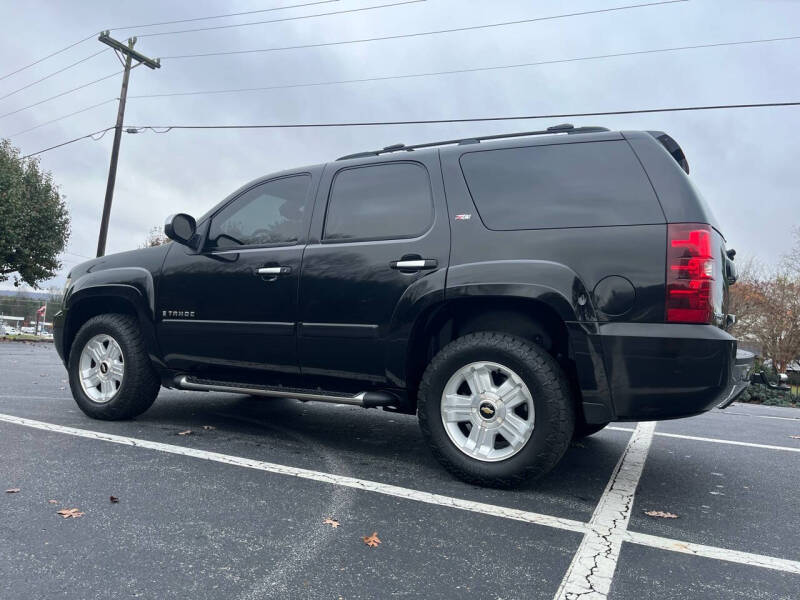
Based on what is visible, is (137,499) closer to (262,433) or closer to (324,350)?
(324,350)

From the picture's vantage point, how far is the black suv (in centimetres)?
294

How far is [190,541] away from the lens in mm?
2406

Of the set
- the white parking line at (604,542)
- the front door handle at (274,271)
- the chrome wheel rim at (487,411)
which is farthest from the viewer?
the front door handle at (274,271)

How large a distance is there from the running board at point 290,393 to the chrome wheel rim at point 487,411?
1.57 ft

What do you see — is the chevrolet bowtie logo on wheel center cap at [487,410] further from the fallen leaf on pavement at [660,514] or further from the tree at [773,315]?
the tree at [773,315]

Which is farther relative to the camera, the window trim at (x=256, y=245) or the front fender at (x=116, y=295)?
the front fender at (x=116, y=295)

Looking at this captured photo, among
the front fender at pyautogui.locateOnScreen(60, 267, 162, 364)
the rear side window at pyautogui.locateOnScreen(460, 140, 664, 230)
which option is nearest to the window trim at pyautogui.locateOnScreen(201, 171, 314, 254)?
the front fender at pyautogui.locateOnScreen(60, 267, 162, 364)

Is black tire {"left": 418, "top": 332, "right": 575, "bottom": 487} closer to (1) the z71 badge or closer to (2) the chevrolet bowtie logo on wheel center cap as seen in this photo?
(2) the chevrolet bowtie logo on wheel center cap

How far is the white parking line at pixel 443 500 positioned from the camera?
2449 mm

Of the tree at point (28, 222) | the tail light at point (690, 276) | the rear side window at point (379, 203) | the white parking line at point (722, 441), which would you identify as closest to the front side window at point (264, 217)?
the rear side window at point (379, 203)

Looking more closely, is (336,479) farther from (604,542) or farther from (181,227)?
(181,227)

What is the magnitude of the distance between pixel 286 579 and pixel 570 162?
101 inches

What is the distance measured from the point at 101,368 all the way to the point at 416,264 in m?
2.97

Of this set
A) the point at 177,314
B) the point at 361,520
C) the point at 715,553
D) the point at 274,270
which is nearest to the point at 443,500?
the point at 361,520
